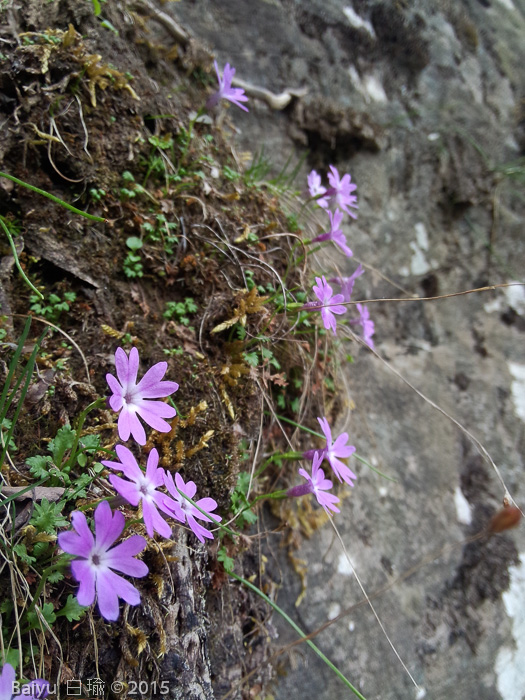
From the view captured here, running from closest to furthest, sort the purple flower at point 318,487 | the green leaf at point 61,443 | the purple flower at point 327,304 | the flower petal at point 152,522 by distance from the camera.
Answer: the flower petal at point 152,522, the green leaf at point 61,443, the purple flower at point 318,487, the purple flower at point 327,304

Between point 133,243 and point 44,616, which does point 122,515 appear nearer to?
point 44,616

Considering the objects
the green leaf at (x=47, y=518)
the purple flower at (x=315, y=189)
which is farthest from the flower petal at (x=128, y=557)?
the purple flower at (x=315, y=189)

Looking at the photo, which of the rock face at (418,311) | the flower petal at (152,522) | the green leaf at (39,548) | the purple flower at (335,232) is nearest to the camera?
the flower petal at (152,522)

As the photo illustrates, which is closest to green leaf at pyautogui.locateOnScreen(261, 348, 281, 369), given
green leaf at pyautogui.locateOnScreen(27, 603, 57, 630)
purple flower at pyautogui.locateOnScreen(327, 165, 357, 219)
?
purple flower at pyautogui.locateOnScreen(327, 165, 357, 219)

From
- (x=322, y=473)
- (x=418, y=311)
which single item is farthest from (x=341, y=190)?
(x=322, y=473)

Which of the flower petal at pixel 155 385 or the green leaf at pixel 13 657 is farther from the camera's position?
the flower petal at pixel 155 385

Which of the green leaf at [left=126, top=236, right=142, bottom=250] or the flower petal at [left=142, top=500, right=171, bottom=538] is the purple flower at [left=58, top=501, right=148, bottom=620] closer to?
the flower petal at [left=142, top=500, right=171, bottom=538]

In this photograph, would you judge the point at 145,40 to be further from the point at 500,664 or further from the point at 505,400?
the point at 500,664

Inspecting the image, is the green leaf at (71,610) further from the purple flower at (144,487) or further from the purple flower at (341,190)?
the purple flower at (341,190)
